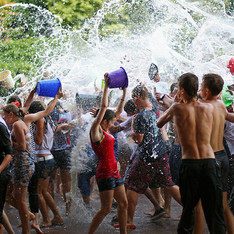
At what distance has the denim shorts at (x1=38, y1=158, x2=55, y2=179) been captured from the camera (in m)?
6.35

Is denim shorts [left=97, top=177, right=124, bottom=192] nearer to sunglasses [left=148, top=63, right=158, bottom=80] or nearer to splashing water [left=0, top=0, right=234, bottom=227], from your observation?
splashing water [left=0, top=0, right=234, bottom=227]

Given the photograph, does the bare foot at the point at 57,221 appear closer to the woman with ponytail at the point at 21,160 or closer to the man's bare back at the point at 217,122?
the woman with ponytail at the point at 21,160

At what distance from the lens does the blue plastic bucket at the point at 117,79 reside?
5.11 meters

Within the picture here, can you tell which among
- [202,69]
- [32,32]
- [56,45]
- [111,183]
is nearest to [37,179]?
[111,183]

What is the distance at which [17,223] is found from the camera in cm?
665

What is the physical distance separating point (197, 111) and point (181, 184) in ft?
2.24

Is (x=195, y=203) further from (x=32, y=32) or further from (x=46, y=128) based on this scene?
(x=32, y=32)

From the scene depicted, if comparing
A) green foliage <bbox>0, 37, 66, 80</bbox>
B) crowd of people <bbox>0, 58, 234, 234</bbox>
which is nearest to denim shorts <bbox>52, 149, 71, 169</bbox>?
crowd of people <bbox>0, 58, 234, 234</bbox>

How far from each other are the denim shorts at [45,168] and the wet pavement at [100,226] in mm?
669

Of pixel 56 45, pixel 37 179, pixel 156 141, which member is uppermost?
pixel 56 45

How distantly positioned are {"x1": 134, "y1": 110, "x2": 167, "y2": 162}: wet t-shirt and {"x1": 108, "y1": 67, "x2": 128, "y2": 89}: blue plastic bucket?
2.91 ft

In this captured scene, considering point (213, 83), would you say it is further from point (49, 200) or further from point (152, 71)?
point (49, 200)

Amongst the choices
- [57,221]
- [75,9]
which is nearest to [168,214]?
[57,221]

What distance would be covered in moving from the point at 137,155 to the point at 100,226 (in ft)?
3.39
